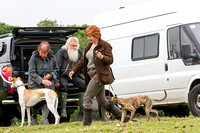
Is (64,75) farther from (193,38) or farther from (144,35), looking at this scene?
(193,38)

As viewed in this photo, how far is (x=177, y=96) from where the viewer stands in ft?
39.0

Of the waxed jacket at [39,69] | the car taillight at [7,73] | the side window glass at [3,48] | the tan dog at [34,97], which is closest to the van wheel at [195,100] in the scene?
the tan dog at [34,97]

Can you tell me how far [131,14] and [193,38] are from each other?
87.1 inches

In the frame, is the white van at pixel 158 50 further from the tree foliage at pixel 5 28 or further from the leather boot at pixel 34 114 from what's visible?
the tree foliage at pixel 5 28

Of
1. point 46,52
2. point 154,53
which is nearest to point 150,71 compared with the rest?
point 154,53

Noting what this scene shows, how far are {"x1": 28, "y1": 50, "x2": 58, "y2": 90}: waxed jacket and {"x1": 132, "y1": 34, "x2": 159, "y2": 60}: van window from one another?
2.19m

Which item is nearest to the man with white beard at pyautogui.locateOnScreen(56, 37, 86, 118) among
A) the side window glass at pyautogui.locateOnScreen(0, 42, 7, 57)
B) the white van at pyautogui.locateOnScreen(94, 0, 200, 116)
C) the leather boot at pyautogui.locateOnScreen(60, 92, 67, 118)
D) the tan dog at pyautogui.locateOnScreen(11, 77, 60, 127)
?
the leather boot at pyautogui.locateOnScreen(60, 92, 67, 118)

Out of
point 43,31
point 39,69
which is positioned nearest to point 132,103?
point 39,69

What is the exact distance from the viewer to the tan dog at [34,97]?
11578mm

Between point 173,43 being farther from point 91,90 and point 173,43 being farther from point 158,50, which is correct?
point 91,90

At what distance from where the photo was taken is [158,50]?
12.2m

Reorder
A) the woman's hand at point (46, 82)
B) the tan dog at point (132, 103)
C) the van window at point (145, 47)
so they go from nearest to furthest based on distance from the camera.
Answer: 1. the tan dog at point (132, 103)
2. the woman's hand at point (46, 82)
3. the van window at point (145, 47)

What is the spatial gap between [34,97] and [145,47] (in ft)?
9.99

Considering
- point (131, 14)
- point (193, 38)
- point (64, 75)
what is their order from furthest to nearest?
point (131, 14) < point (64, 75) < point (193, 38)
